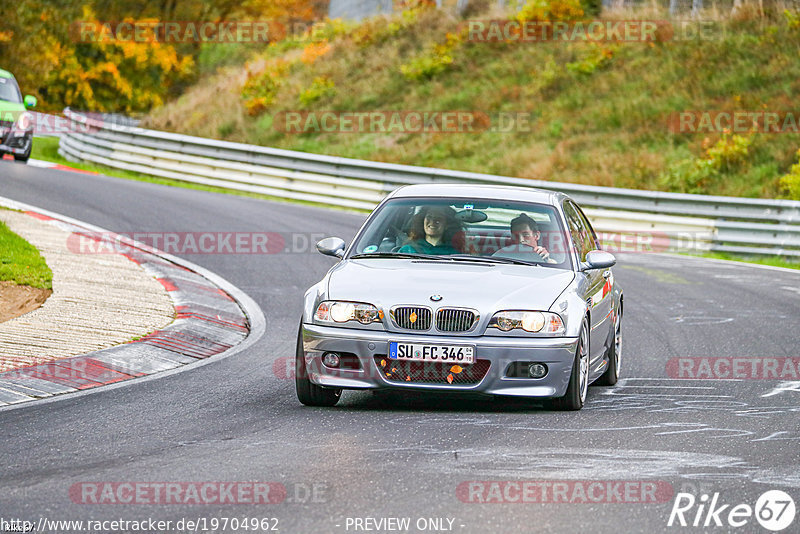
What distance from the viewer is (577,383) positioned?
26.7ft

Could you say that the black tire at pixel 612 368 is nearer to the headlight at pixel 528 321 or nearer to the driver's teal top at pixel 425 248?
the driver's teal top at pixel 425 248

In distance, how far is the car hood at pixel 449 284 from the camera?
798 centimetres

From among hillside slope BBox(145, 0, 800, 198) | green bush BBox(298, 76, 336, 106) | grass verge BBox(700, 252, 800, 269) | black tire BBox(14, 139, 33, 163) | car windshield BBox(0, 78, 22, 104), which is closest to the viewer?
grass verge BBox(700, 252, 800, 269)


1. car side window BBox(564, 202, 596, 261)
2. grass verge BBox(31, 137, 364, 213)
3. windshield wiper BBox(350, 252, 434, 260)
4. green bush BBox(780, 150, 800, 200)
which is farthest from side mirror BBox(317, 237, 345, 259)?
green bush BBox(780, 150, 800, 200)

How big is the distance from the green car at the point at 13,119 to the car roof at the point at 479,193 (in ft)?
55.5

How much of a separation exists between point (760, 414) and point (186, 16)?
153 feet

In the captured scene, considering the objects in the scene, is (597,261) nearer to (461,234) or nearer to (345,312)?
(461,234)

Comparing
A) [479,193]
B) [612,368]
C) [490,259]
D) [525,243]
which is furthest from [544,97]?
[490,259]

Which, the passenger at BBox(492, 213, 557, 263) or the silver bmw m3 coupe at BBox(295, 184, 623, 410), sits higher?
the passenger at BBox(492, 213, 557, 263)

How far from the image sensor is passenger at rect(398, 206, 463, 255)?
A: 9.07 meters

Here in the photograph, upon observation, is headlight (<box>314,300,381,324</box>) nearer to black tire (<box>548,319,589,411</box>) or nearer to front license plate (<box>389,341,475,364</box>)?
front license plate (<box>389,341,475,364</box>)

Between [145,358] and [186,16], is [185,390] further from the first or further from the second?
[186,16]

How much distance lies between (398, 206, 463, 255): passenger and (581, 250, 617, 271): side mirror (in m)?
0.96

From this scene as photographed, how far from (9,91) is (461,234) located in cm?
1858
